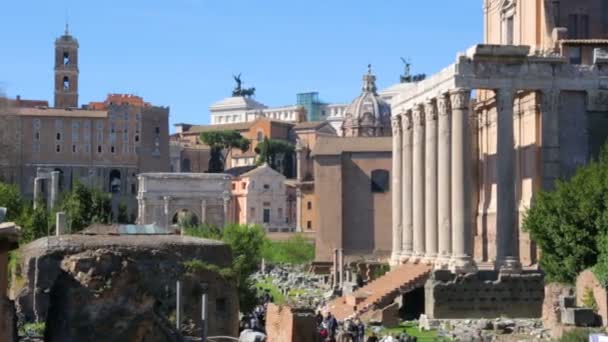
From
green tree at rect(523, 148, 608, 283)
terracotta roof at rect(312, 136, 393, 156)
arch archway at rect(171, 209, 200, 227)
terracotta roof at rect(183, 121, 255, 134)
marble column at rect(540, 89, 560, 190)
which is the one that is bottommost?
green tree at rect(523, 148, 608, 283)

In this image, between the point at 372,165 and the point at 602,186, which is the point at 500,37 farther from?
the point at 372,165

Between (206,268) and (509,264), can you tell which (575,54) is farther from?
(206,268)

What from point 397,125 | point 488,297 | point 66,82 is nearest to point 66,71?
point 66,82

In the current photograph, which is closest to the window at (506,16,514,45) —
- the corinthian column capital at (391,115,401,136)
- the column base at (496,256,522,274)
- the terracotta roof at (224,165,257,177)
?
the corinthian column capital at (391,115,401,136)

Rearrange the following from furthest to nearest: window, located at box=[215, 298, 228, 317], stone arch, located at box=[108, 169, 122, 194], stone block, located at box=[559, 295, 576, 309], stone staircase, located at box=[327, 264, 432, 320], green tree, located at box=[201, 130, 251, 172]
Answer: green tree, located at box=[201, 130, 251, 172] < stone arch, located at box=[108, 169, 122, 194] < stone staircase, located at box=[327, 264, 432, 320] < stone block, located at box=[559, 295, 576, 309] < window, located at box=[215, 298, 228, 317]

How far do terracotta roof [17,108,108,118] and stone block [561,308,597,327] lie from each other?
82033 mm

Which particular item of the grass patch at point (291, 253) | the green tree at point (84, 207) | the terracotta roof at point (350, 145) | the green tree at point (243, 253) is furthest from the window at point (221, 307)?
the grass patch at point (291, 253)

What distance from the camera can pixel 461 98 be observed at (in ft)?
122

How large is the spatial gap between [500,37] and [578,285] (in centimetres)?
1786

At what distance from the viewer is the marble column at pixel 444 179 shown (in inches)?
1495

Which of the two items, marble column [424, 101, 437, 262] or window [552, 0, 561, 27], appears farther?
window [552, 0, 561, 27]

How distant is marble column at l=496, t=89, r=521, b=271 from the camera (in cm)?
3719

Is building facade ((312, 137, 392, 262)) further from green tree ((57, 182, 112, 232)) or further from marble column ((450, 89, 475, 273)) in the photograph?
marble column ((450, 89, 475, 273))

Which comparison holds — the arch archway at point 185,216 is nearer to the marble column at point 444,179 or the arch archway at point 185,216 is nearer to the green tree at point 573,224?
the marble column at point 444,179
